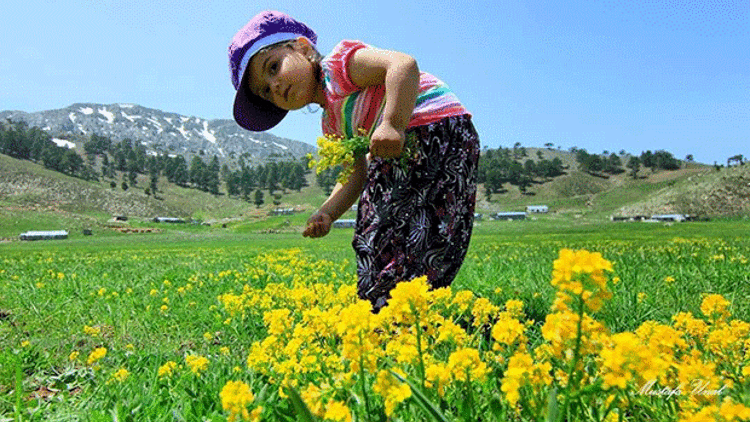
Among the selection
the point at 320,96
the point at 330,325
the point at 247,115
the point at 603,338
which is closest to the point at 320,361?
the point at 330,325

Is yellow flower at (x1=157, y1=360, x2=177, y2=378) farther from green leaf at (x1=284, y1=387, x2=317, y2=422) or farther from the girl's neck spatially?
the girl's neck

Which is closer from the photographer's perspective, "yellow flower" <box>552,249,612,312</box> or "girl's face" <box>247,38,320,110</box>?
"yellow flower" <box>552,249,612,312</box>

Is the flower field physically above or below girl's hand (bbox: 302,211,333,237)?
below

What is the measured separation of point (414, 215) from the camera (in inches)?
134

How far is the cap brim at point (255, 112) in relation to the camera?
3.79 m

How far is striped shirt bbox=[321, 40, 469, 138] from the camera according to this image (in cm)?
332

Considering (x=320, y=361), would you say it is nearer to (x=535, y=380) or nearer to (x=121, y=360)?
(x=535, y=380)

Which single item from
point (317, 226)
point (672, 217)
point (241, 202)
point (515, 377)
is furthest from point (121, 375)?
point (241, 202)

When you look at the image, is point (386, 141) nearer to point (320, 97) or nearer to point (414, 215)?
point (414, 215)

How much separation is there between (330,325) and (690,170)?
23249 centimetres

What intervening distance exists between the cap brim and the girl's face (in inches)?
11.2

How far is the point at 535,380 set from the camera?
1261 mm

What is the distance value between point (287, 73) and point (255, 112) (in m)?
0.82

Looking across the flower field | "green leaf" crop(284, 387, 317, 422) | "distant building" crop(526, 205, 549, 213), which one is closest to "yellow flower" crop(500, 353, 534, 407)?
the flower field
